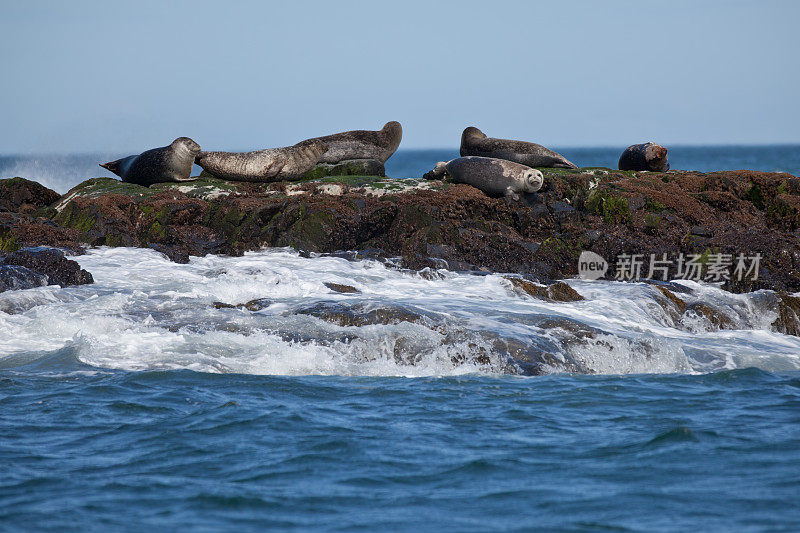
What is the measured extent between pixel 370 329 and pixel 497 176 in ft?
23.1

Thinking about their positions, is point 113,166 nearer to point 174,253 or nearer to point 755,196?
point 174,253

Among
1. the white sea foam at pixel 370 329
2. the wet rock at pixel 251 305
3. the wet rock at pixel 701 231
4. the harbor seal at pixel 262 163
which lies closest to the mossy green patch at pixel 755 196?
the wet rock at pixel 701 231

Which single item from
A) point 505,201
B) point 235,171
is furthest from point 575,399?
point 235,171

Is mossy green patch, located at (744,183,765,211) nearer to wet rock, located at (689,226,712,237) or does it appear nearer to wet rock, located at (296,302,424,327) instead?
wet rock, located at (689,226,712,237)

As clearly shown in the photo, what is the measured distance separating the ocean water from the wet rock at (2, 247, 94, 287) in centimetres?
36

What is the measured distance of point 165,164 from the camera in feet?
52.7

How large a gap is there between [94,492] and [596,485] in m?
2.64

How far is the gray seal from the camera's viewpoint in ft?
57.4

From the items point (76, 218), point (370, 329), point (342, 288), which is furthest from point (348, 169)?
point (370, 329)

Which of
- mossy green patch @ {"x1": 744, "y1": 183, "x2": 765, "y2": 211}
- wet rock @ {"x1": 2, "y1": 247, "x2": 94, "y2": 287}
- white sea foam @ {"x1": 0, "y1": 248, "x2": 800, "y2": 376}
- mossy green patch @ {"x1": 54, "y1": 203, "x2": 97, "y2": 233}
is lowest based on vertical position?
white sea foam @ {"x1": 0, "y1": 248, "x2": 800, "y2": 376}

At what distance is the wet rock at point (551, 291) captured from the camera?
10.5 meters

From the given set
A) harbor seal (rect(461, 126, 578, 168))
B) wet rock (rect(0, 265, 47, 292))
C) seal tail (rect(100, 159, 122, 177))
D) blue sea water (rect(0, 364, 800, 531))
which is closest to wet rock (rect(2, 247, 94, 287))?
wet rock (rect(0, 265, 47, 292))

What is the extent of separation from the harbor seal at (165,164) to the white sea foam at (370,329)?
5325 mm

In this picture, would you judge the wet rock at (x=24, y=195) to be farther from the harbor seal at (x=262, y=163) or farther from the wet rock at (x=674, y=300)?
the wet rock at (x=674, y=300)
